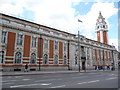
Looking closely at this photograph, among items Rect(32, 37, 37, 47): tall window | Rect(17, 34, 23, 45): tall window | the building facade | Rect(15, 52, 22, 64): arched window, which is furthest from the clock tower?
Rect(15, 52, 22, 64): arched window

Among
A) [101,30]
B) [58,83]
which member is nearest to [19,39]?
[58,83]

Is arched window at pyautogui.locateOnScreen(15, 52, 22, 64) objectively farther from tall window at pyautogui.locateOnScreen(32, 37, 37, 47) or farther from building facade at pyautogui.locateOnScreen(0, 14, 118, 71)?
tall window at pyautogui.locateOnScreen(32, 37, 37, 47)

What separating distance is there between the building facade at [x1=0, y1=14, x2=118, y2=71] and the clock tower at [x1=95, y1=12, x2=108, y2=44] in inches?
1081

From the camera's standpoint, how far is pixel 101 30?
6812cm

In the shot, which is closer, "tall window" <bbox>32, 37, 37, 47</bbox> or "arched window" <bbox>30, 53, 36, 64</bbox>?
"arched window" <bbox>30, 53, 36, 64</bbox>

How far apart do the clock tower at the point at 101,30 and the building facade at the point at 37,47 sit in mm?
27460

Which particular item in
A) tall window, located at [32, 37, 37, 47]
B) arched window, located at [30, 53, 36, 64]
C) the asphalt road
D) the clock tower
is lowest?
the asphalt road

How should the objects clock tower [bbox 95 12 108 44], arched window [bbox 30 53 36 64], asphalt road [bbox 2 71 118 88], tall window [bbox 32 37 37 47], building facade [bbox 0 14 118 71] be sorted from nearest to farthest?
asphalt road [bbox 2 71 118 88] < building facade [bbox 0 14 118 71] < arched window [bbox 30 53 36 64] < tall window [bbox 32 37 37 47] < clock tower [bbox 95 12 108 44]

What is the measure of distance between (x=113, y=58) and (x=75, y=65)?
34.0 metres

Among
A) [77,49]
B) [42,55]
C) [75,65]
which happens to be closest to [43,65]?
[42,55]

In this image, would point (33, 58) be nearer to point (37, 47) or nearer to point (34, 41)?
point (37, 47)

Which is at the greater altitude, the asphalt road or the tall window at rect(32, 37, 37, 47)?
the tall window at rect(32, 37, 37, 47)

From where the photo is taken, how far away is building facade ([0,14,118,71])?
23.6 m

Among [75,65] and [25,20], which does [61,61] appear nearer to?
[75,65]
